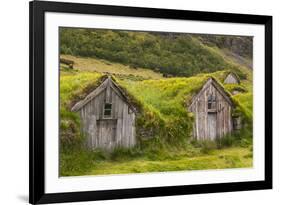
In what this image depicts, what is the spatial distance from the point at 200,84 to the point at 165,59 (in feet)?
0.48

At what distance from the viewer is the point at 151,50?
2.04 metres

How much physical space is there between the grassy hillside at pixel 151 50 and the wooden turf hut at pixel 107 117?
0.33 feet

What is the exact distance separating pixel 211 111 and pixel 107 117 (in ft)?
1.18

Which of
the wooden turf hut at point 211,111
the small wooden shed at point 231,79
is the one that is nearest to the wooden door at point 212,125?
the wooden turf hut at point 211,111

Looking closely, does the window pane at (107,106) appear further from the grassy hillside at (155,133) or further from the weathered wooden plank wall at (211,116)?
the weathered wooden plank wall at (211,116)

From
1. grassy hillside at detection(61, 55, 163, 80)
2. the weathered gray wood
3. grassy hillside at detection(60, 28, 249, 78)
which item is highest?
grassy hillside at detection(60, 28, 249, 78)

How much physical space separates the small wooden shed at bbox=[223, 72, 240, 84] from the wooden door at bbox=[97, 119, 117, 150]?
16.9 inches

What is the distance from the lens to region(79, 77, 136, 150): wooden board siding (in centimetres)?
193

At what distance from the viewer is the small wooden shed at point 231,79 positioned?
215 cm

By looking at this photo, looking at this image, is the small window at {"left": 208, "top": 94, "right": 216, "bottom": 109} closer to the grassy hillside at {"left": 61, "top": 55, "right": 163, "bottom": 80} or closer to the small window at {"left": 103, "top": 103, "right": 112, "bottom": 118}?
the grassy hillside at {"left": 61, "top": 55, "right": 163, "bottom": 80}

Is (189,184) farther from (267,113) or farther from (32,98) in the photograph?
(32,98)

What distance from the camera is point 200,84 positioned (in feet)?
6.90

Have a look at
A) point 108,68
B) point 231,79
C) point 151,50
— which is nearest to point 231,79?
point 231,79

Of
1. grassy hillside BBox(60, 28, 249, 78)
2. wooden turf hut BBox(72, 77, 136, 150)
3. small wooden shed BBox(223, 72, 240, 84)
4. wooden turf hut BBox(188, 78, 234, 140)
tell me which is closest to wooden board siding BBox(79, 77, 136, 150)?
wooden turf hut BBox(72, 77, 136, 150)
